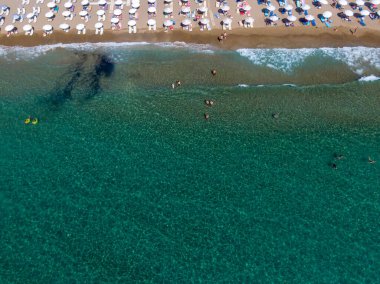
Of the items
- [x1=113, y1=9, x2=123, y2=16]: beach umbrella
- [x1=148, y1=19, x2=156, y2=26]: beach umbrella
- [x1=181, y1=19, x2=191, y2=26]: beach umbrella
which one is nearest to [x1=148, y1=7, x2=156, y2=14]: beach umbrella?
[x1=148, y1=19, x2=156, y2=26]: beach umbrella

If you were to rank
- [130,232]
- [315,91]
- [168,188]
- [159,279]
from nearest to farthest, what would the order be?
[159,279], [130,232], [168,188], [315,91]

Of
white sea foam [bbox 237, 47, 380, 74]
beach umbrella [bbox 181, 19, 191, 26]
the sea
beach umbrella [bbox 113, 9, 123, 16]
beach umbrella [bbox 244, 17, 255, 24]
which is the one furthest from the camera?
beach umbrella [bbox 113, 9, 123, 16]

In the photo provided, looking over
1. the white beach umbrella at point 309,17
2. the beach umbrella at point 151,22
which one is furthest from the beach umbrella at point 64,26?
the white beach umbrella at point 309,17

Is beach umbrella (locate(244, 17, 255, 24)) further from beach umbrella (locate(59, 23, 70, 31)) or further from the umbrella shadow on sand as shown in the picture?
beach umbrella (locate(59, 23, 70, 31))

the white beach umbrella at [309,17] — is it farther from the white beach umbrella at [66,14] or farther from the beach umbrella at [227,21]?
the white beach umbrella at [66,14]

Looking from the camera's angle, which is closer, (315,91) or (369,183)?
(369,183)

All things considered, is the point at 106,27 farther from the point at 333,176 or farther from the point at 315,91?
the point at 333,176

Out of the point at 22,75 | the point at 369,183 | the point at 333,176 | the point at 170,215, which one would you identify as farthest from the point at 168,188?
the point at 22,75
